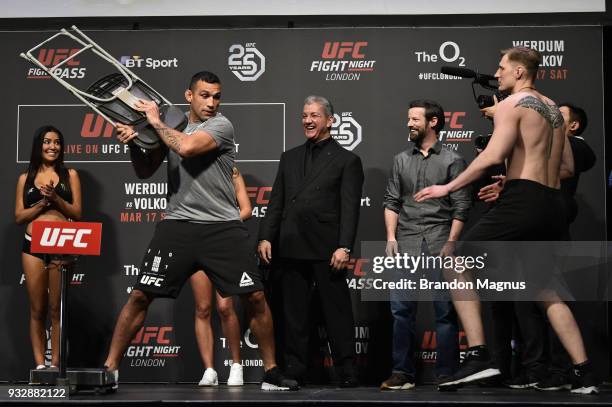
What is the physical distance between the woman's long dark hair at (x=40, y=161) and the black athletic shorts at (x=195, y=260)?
157cm

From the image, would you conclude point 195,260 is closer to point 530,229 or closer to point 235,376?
point 235,376

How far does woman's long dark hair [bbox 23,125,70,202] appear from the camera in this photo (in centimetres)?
617

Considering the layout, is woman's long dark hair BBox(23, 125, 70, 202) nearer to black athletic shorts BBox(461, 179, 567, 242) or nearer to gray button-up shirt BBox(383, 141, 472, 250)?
gray button-up shirt BBox(383, 141, 472, 250)

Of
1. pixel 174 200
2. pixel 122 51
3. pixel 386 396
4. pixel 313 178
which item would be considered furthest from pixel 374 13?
pixel 386 396

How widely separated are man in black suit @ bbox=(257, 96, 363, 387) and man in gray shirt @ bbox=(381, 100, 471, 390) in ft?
0.97

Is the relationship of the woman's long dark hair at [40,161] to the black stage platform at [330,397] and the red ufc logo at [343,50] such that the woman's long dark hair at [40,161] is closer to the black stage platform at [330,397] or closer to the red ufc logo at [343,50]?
the black stage platform at [330,397]

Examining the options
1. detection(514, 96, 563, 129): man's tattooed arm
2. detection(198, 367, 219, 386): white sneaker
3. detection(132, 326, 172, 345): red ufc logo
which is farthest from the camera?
detection(132, 326, 172, 345): red ufc logo

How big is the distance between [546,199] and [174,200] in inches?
78.1

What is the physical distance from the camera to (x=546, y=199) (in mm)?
4652

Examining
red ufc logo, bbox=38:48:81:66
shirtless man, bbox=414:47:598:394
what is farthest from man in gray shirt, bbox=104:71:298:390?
red ufc logo, bbox=38:48:81:66

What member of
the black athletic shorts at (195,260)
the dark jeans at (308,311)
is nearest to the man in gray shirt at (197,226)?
the black athletic shorts at (195,260)

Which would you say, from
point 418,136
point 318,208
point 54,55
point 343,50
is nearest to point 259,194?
point 318,208

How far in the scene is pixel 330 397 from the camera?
469 cm

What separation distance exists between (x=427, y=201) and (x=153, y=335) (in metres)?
2.21
